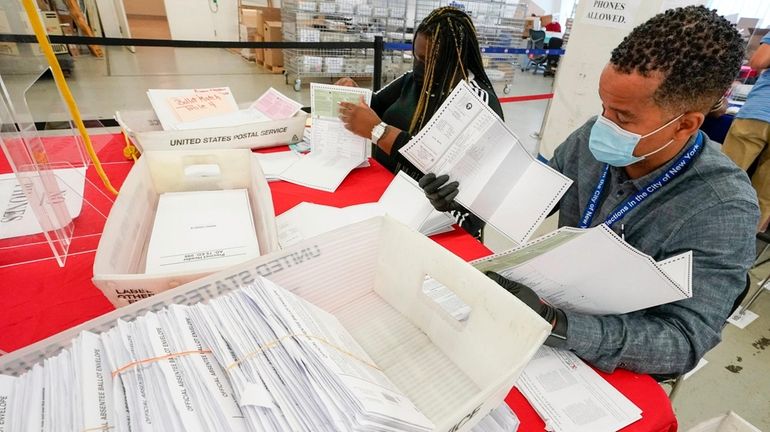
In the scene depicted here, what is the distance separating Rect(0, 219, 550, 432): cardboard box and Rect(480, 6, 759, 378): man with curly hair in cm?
22

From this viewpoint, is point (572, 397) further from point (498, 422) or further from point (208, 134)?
point (208, 134)

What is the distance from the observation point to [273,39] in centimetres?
556

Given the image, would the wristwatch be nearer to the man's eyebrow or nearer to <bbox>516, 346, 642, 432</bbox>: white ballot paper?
the man's eyebrow

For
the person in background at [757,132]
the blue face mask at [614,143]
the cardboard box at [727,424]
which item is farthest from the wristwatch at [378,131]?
the person in background at [757,132]

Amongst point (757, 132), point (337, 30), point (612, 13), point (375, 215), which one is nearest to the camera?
point (375, 215)

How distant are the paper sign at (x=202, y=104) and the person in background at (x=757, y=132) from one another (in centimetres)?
289

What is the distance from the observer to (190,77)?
16.6 feet

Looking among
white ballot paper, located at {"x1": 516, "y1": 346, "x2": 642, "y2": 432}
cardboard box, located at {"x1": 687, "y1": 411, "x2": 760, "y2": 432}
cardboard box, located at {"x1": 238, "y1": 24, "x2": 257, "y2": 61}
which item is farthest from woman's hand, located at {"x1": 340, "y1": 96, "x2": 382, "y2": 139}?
cardboard box, located at {"x1": 238, "y1": 24, "x2": 257, "y2": 61}

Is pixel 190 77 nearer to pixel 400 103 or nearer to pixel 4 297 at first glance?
pixel 400 103

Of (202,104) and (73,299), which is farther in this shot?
(202,104)

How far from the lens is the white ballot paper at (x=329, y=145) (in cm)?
140

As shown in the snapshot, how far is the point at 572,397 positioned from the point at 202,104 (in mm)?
1649

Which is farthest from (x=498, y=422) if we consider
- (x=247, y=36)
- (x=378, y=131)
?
(x=247, y=36)

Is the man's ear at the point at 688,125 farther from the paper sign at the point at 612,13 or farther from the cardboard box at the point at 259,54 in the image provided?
the cardboard box at the point at 259,54
